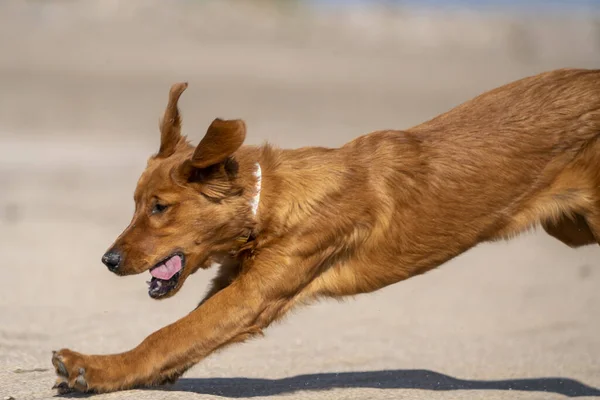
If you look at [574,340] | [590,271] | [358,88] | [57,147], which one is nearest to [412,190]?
[574,340]

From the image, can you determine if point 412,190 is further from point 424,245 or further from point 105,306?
point 105,306

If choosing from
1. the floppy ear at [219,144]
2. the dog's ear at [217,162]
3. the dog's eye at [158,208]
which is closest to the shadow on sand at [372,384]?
the dog's eye at [158,208]

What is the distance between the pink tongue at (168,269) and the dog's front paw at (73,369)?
1.97 ft

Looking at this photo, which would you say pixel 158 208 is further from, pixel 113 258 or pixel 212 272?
pixel 212 272

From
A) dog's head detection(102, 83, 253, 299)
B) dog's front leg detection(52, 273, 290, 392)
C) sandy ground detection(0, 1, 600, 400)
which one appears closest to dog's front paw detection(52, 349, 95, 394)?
dog's front leg detection(52, 273, 290, 392)

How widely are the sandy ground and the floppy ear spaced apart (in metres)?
1.30

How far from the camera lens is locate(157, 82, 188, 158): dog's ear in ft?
21.5

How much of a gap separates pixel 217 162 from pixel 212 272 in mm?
5889

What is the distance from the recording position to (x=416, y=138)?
21.9ft

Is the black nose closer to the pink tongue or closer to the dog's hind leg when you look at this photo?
the pink tongue

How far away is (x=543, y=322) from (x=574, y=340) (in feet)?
2.01

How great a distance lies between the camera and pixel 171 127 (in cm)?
656

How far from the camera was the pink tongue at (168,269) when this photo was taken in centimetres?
616

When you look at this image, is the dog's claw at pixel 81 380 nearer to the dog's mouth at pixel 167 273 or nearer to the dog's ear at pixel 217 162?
the dog's mouth at pixel 167 273
